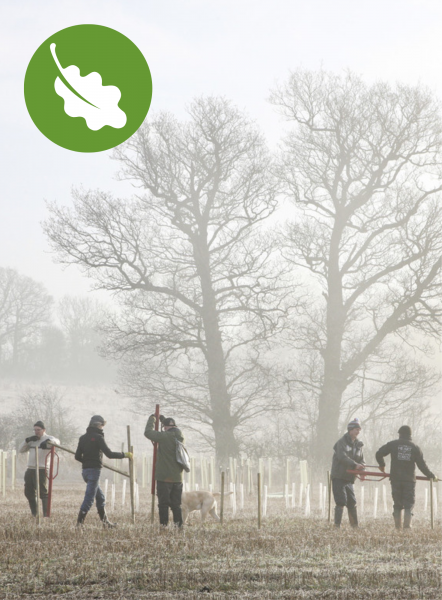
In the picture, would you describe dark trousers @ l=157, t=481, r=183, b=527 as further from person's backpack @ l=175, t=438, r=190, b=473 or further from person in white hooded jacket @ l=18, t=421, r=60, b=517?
person in white hooded jacket @ l=18, t=421, r=60, b=517

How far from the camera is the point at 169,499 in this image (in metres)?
12.8

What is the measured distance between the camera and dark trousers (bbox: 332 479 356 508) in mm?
13667

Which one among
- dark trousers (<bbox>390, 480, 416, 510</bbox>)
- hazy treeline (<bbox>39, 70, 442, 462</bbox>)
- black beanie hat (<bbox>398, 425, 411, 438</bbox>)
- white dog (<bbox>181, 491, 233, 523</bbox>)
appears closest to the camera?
white dog (<bbox>181, 491, 233, 523</bbox>)

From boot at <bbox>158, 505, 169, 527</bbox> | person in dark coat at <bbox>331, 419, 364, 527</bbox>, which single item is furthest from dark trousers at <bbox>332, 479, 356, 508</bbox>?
boot at <bbox>158, 505, 169, 527</bbox>

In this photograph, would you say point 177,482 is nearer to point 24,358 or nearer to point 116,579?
point 116,579

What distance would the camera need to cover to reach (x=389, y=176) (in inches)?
1237

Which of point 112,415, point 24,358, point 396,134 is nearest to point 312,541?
point 396,134

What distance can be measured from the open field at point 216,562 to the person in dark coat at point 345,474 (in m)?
0.91

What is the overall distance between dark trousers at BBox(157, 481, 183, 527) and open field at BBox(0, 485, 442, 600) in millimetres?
318

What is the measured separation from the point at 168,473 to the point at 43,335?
60402mm

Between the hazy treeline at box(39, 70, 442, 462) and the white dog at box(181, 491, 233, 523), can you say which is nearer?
the white dog at box(181, 491, 233, 523)

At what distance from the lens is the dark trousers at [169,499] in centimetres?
1274

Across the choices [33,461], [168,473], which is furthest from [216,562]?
[33,461]

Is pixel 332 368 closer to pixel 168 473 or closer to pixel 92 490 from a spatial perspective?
pixel 92 490
